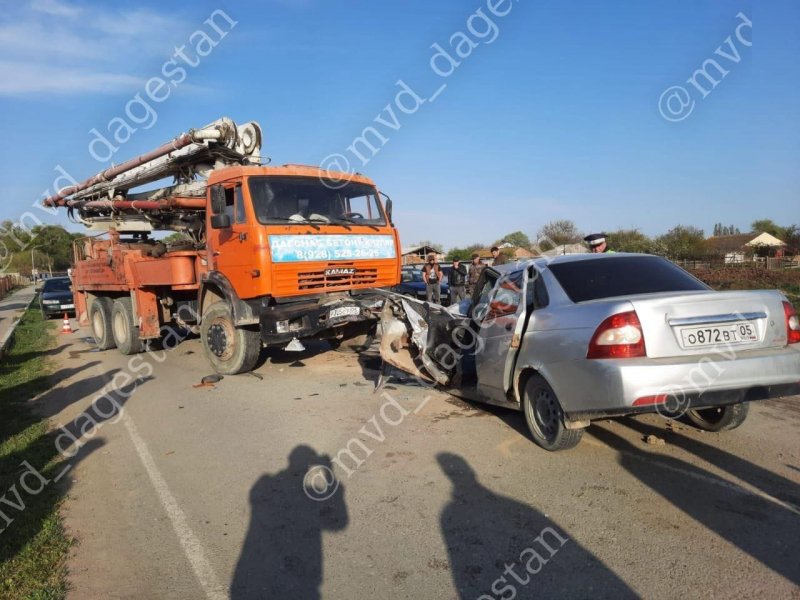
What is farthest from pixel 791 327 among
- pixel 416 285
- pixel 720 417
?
pixel 416 285

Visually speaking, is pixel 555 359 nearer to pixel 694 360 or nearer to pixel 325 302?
pixel 694 360

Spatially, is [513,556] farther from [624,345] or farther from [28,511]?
[28,511]

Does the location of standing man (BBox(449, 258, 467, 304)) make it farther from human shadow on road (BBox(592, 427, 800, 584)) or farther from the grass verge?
human shadow on road (BBox(592, 427, 800, 584))

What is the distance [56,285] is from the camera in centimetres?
2188

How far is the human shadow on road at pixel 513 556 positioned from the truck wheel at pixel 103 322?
10.7m

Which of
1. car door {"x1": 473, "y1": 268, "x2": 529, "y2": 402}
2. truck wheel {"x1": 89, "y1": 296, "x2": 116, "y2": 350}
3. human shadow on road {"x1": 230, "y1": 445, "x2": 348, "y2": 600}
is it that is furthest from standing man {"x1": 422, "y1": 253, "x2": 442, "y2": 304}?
human shadow on road {"x1": 230, "y1": 445, "x2": 348, "y2": 600}

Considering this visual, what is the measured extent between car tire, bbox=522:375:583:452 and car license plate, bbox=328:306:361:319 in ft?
11.8

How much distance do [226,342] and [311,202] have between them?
7.96 feet

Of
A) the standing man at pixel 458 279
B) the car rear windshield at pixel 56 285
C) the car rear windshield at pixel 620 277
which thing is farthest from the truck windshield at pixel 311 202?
the car rear windshield at pixel 56 285

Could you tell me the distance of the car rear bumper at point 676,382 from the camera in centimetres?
379

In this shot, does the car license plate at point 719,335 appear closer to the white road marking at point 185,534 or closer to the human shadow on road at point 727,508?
the human shadow on road at point 727,508

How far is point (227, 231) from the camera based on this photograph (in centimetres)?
818

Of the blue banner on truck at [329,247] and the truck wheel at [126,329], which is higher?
the blue banner on truck at [329,247]

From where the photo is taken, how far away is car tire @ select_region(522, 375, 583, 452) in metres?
4.47
